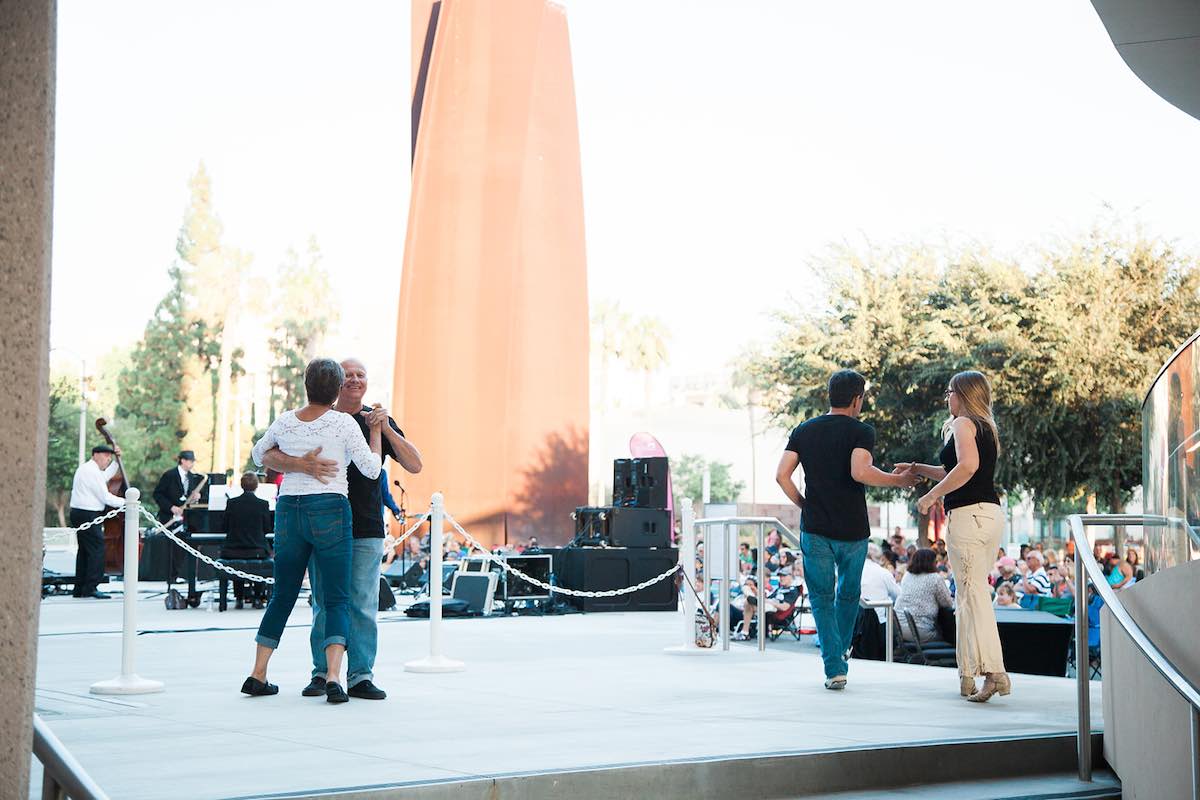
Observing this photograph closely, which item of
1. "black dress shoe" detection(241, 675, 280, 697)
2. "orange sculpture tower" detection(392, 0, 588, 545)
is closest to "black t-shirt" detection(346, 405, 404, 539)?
Result: "black dress shoe" detection(241, 675, 280, 697)

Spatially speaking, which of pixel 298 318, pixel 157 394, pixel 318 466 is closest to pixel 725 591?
pixel 318 466

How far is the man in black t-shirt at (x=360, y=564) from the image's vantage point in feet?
25.8

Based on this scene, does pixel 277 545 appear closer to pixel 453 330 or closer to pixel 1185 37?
pixel 1185 37

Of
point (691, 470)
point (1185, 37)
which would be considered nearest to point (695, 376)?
point (691, 470)

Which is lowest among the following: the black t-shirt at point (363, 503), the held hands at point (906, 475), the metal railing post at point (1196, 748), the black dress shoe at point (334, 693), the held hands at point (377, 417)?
the black dress shoe at point (334, 693)

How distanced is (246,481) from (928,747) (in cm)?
1159

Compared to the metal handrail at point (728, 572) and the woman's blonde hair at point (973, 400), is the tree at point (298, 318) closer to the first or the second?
the metal handrail at point (728, 572)

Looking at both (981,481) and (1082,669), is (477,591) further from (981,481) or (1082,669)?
(1082,669)

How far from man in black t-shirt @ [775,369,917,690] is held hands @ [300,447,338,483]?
281 cm

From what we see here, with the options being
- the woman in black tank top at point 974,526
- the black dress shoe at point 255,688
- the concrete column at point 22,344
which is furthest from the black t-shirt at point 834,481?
the concrete column at point 22,344

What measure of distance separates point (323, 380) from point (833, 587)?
3.41 metres

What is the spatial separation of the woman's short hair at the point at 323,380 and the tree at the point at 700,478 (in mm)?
89160

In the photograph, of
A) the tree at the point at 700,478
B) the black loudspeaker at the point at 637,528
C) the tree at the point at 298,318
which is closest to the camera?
the black loudspeaker at the point at 637,528

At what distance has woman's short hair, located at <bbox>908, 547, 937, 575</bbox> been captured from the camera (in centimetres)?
1114
